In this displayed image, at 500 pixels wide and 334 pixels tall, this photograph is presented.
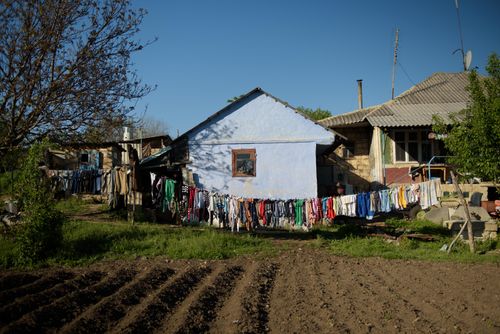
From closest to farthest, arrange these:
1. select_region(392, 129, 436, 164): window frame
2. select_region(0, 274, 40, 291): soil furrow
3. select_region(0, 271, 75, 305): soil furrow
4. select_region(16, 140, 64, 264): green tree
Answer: select_region(0, 271, 75, 305): soil furrow → select_region(0, 274, 40, 291): soil furrow → select_region(16, 140, 64, 264): green tree → select_region(392, 129, 436, 164): window frame

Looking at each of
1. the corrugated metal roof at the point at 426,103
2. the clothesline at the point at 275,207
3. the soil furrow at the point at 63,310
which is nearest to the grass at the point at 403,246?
the clothesline at the point at 275,207

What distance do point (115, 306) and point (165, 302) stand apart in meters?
0.74

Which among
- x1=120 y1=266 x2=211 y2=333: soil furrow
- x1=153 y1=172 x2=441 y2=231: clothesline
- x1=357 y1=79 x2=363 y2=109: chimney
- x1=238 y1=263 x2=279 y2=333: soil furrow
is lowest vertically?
x1=238 y1=263 x2=279 y2=333: soil furrow

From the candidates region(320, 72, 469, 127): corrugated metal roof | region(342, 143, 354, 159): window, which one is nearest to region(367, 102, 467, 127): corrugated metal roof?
region(320, 72, 469, 127): corrugated metal roof

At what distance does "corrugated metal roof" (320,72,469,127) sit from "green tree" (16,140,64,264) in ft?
42.9

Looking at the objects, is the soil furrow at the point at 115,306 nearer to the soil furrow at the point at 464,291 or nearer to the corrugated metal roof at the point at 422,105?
the soil furrow at the point at 464,291

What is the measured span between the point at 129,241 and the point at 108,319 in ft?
16.7

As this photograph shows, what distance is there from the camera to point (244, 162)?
48.3 feet

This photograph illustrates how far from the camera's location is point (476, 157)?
10727 millimetres

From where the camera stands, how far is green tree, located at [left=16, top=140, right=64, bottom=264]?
861 centimetres

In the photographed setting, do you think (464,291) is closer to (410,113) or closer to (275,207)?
(275,207)

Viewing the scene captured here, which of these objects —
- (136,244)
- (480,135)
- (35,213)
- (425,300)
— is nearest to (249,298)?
(425,300)

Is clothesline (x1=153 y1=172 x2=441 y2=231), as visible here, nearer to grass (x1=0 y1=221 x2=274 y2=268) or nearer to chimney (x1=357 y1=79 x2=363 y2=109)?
grass (x1=0 y1=221 x2=274 y2=268)

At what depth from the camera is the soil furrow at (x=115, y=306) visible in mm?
5117
